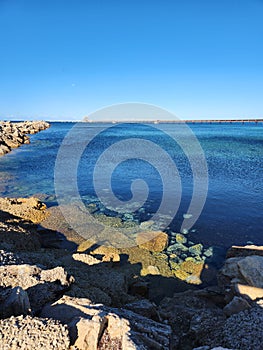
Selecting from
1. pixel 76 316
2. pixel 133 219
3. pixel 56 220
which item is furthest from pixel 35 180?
pixel 76 316

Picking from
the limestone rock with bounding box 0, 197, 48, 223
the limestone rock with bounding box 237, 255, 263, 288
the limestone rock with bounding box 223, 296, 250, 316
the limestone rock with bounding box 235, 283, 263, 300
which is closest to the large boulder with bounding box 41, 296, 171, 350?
the limestone rock with bounding box 223, 296, 250, 316

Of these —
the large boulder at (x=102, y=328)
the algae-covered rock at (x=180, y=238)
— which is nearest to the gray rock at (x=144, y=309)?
the large boulder at (x=102, y=328)

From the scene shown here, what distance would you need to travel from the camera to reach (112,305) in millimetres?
4699

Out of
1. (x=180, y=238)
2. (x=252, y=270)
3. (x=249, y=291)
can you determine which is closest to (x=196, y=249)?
A: (x=180, y=238)

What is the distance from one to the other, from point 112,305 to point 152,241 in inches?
173

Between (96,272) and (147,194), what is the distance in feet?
29.0

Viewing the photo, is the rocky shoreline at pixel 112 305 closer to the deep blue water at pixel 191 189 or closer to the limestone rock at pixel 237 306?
the limestone rock at pixel 237 306

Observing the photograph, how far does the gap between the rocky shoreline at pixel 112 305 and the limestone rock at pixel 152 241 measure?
0.99ft

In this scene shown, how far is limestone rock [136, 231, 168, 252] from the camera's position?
863cm

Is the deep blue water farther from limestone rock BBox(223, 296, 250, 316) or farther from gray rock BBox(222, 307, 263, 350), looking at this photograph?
gray rock BBox(222, 307, 263, 350)

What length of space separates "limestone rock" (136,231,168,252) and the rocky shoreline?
301 mm

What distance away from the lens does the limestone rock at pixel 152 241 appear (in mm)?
8633

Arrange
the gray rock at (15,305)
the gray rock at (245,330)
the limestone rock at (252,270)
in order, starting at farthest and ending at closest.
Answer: the limestone rock at (252,270), the gray rock at (245,330), the gray rock at (15,305)

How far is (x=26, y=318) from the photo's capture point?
2740mm
